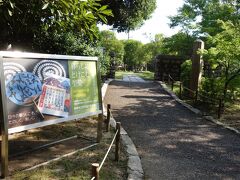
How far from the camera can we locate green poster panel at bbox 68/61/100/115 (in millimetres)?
5055

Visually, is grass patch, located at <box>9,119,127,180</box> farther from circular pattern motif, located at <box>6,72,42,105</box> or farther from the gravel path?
circular pattern motif, located at <box>6,72,42,105</box>

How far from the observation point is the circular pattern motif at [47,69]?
14.3ft

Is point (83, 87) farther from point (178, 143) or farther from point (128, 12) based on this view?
point (128, 12)

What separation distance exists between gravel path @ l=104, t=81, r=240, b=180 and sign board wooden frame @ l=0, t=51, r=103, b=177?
1416mm

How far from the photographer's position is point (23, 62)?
4109mm

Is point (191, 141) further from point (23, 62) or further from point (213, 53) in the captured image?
point (213, 53)

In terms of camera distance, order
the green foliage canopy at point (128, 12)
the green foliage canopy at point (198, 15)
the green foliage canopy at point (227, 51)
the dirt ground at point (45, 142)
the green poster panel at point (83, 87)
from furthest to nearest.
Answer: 1. the green foliage canopy at point (198, 15)
2. the green foliage canopy at point (128, 12)
3. the green foliage canopy at point (227, 51)
4. the green poster panel at point (83, 87)
5. the dirt ground at point (45, 142)

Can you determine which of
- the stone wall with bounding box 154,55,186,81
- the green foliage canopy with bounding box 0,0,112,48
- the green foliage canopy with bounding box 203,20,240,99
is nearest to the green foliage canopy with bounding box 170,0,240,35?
the stone wall with bounding box 154,55,186,81

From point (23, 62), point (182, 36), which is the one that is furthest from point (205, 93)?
point (182, 36)

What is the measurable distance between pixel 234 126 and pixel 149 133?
2.90 metres

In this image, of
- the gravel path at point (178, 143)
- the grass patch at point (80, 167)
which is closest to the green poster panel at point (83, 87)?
the grass patch at point (80, 167)

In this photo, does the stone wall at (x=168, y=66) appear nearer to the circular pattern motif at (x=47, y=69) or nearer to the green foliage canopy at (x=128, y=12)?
the green foliage canopy at (x=128, y=12)

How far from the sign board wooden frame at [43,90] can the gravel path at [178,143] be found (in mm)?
1416

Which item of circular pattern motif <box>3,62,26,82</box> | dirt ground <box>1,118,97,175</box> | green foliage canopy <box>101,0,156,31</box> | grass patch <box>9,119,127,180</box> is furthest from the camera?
green foliage canopy <box>101,0,156,31</box>
